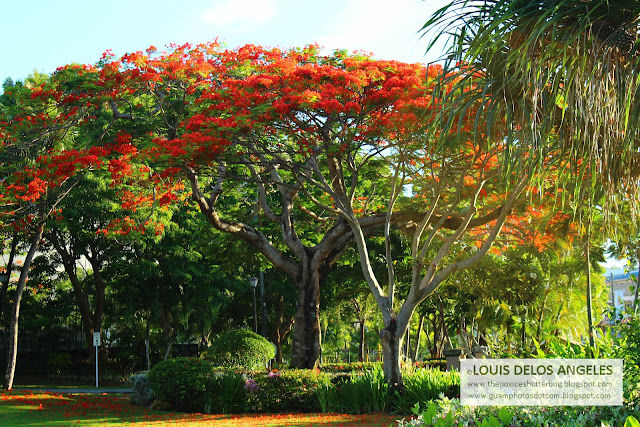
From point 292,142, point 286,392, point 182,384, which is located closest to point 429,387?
point 286,392

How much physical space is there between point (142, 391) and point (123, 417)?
90.3 inches

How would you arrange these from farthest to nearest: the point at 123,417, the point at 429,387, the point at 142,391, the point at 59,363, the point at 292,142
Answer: the point at 59,363 < the point at 292,142 < the point at 142,391 < the point at 123,417 < the point at 429,387

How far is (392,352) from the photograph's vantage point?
1420 centimetres

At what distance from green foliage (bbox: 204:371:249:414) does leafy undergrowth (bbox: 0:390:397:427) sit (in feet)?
2.53

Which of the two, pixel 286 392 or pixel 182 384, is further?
pixel 182 384

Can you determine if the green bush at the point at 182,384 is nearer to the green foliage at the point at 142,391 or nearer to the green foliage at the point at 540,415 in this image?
the green foliage at the point at 142,391

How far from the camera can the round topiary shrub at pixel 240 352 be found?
18.3 meters

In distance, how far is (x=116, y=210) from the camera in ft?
79.6

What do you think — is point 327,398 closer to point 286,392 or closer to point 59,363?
point 286,392

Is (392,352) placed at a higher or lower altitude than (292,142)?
lower

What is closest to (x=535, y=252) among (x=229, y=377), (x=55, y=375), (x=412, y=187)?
(x=412, y=187)

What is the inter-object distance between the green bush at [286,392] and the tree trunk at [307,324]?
131 inches

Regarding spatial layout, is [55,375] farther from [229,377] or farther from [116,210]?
[229,377]

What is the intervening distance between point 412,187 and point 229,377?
25.4 feet
